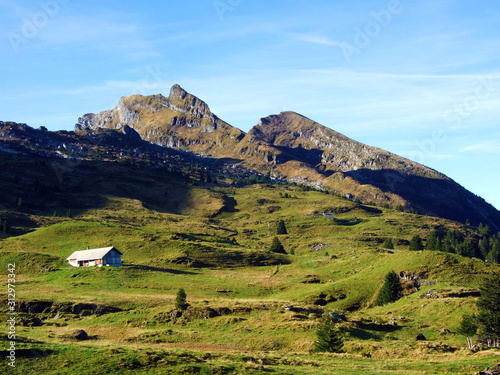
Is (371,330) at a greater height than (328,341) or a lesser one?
lesser

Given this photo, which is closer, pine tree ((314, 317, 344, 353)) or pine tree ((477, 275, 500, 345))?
pine tree ((314, 317, 344, 353))

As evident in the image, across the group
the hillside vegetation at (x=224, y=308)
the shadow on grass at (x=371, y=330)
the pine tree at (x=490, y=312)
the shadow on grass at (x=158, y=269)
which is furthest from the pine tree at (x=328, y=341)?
the shadow on grass at (x=158, y=269)

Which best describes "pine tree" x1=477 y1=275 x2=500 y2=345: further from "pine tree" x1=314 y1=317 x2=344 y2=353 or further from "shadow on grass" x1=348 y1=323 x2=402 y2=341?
"pine tree" x1=314 y1=317 x2=344 y2=353

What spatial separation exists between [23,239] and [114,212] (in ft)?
249

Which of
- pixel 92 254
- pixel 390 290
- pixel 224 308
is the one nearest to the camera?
pixel 224 308

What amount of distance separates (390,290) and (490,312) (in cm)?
2427

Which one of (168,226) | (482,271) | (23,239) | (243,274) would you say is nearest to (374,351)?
(482,271)

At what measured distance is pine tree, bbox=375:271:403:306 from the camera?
245ft

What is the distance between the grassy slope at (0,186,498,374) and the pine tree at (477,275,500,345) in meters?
3.43

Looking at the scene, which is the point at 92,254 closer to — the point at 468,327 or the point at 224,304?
the point at 224,304

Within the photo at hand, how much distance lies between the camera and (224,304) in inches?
2655

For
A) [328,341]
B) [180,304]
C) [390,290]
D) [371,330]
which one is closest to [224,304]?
[180,304]

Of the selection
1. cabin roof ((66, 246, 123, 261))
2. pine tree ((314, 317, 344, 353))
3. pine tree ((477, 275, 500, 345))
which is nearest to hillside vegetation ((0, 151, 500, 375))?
pine tree ((314, 317, 344, 353))

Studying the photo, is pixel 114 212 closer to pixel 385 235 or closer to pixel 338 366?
pixel 385 235
